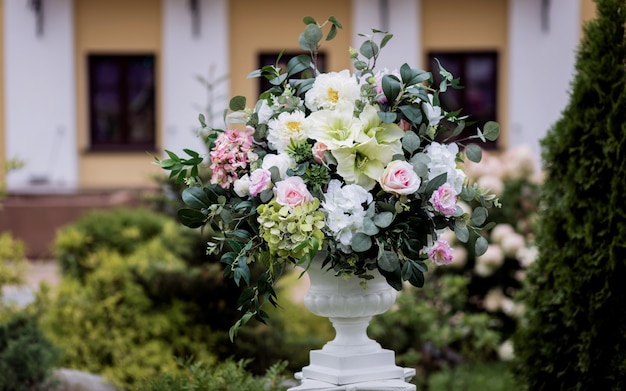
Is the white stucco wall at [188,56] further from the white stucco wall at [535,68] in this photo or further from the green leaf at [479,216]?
the green leaf at [479,216]

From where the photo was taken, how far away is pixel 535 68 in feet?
57.6

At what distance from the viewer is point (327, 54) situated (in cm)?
1766

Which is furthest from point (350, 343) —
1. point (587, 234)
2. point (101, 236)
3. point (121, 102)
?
point (121, 102)

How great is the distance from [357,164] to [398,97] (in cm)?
24

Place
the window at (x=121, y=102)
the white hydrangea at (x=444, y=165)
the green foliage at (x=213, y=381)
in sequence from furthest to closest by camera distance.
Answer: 1. the window at (x=121, y=102)
2. the green foliage at (x=213, y=381)
3. the white hydrangea at (x=444, y=165)

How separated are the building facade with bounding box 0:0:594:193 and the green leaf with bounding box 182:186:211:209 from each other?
14.2m

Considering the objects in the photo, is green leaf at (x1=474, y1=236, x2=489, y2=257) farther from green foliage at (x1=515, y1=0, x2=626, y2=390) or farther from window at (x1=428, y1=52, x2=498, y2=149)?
window at (x1=428, y1=52, x2=498, y2=149)

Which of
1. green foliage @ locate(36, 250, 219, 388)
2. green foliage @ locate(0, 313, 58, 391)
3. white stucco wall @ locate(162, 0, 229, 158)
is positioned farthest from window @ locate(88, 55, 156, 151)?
green foliage @ locate(0, 313, 58, 391)

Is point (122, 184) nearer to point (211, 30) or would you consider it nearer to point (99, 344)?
point (211, 30)

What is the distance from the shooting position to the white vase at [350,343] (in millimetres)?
2910

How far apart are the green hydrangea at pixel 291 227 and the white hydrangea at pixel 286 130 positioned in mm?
188

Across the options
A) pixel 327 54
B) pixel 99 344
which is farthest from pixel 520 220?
pixel 327 54

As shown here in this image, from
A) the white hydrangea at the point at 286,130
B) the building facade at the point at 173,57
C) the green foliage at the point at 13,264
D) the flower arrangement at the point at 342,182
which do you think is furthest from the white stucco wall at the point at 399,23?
the white hydrangea at the point at 286,130

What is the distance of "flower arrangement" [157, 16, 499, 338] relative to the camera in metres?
2.75
